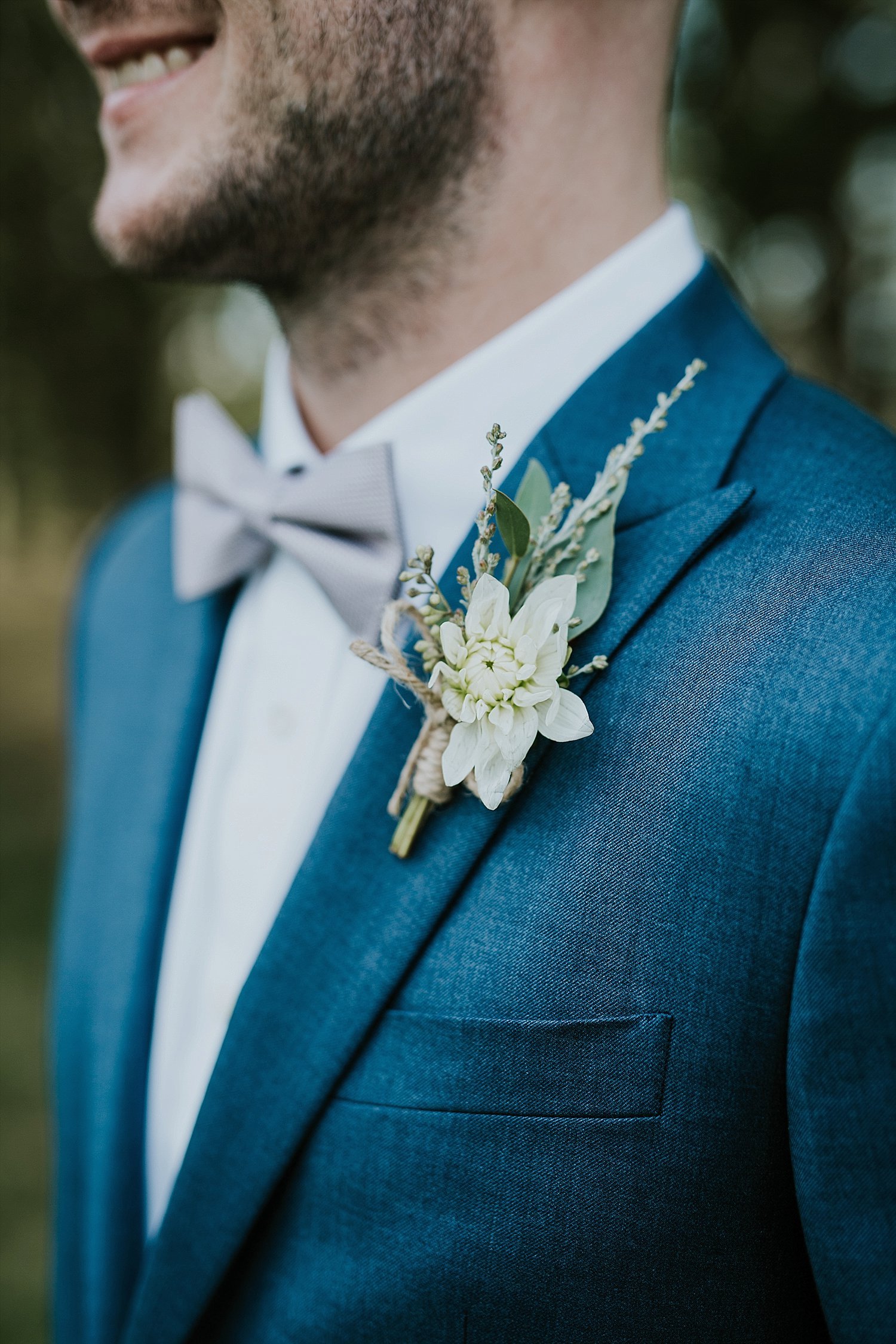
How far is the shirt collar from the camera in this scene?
1.23 metres

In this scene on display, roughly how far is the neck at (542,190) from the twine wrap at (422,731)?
21.0 inches

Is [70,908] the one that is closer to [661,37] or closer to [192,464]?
[192,464]

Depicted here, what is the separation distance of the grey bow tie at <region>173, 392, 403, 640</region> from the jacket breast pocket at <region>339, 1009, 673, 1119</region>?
1.53 feet

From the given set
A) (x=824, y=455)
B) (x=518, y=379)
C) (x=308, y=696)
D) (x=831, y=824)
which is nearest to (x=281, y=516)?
(x=308, y=696)

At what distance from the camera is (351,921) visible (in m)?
1.03

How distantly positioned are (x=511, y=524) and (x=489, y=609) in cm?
9

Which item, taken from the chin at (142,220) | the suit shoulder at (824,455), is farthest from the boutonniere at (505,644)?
the chin at (142,220)

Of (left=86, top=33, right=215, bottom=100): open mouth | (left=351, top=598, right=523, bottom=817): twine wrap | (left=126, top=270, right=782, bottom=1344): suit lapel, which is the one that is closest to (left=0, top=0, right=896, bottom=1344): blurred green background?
(left=126, top=270, right=782, bottom=1344): suit lapel

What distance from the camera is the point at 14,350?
17.1 feet

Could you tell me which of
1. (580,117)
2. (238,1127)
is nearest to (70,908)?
(238,1127)

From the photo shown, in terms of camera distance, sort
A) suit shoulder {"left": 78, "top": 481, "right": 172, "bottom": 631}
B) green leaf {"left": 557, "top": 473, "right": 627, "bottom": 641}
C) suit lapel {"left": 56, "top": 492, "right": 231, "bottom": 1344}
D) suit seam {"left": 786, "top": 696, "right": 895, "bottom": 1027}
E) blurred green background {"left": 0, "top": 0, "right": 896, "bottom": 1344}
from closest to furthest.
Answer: suit seam {"left": 786, "top": 696, "right": 895, "bottom": 1027} → green leaf {"left": 557, "top": 473, "right": 627, "bottom": 641} → suit lapel {"left": 56, "top": 492, "right": 231, "bottom": 1344} → suit shoulder {"left": 78, "top": 481, "right": 172, "bottom": 631} → blurred green background {"left": 0, "top": 0, "right": 896, "bottom": 1344}

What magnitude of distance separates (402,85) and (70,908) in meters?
1.29

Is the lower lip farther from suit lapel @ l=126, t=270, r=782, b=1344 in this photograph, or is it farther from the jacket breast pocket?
the jacket breast pocket

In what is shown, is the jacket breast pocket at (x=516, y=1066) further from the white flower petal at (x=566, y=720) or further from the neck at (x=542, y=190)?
the neck at (x=542, y=190)
